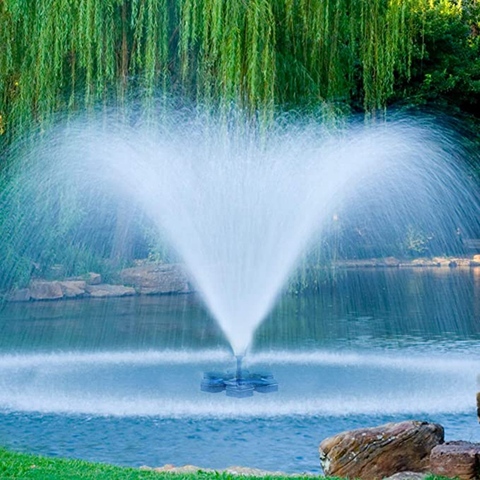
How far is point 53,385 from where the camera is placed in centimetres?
988

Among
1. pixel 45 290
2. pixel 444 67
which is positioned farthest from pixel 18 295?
pixel 444 67

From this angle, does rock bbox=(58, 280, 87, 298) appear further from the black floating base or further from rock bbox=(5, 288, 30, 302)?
the black floating base

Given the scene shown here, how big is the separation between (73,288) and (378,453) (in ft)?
48.1

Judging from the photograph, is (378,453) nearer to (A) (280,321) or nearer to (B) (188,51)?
(B) (188,51)

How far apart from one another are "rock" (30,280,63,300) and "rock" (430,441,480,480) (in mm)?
14679

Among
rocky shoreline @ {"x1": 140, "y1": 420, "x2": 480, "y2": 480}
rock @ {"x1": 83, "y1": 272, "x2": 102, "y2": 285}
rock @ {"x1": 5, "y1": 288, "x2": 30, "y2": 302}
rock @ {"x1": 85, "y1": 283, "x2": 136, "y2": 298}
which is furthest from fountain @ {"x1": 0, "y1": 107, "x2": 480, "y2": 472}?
rock @ {"x1": 83, "y1": 272, "x2": 102, "y2": 285}

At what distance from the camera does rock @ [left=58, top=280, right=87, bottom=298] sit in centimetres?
2017

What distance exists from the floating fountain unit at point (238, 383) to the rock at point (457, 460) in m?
3.38

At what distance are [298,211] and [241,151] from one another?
1.02 m

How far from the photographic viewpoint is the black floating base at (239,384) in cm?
917

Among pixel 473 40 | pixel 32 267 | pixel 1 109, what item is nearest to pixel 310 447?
pixel 1 109

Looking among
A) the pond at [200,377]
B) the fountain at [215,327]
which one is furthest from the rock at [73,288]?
the fountain at [215,327]

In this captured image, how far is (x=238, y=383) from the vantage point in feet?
30.4

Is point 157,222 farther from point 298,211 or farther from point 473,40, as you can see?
point 473,40
